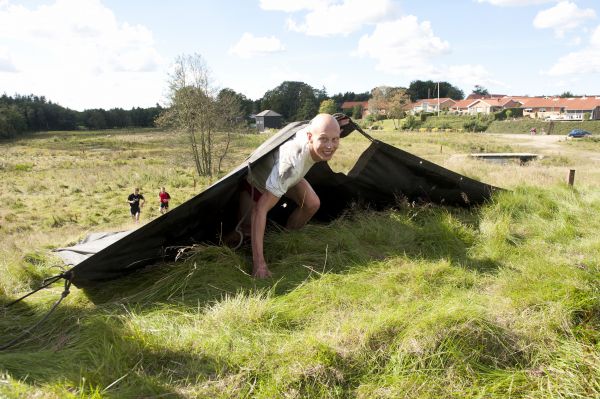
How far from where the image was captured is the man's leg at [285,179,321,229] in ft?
14.6

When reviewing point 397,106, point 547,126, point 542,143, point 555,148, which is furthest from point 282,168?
point 397,106

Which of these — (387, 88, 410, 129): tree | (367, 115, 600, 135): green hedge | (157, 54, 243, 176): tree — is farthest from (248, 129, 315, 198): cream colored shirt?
(387, 88, 410, 129): tree

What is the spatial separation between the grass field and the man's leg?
0.49 ft

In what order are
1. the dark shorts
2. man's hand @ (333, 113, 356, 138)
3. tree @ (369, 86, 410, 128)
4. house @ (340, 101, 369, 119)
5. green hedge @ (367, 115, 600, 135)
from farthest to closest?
house @ (340, 101, 369, 119) < tree @ (369, 86, 410, 128) < green hedge @ (367, 115, 600, 135) < man's hand @ (333, 113, 356, 138) < the dark shorts

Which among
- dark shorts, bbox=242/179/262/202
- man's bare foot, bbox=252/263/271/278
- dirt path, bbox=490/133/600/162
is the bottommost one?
dirt path, bbox=490/133/600/162

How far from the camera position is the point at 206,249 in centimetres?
390

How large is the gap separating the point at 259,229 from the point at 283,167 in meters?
0.59

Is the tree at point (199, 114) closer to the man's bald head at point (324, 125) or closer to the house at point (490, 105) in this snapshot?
the man's bald head at point (324, 125)

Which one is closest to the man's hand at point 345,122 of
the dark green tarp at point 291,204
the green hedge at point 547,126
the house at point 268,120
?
the dark green tarp at point 291,204

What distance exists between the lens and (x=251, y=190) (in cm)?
425

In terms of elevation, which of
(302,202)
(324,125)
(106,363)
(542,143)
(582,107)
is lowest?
(542,143)

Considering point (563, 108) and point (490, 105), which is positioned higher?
point (490, 105)

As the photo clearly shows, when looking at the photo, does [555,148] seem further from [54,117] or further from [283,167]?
[54,117]

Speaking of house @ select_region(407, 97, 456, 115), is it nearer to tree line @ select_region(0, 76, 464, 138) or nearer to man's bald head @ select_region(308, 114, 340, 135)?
tree line @ select_region(0, 76, 464, 138)
